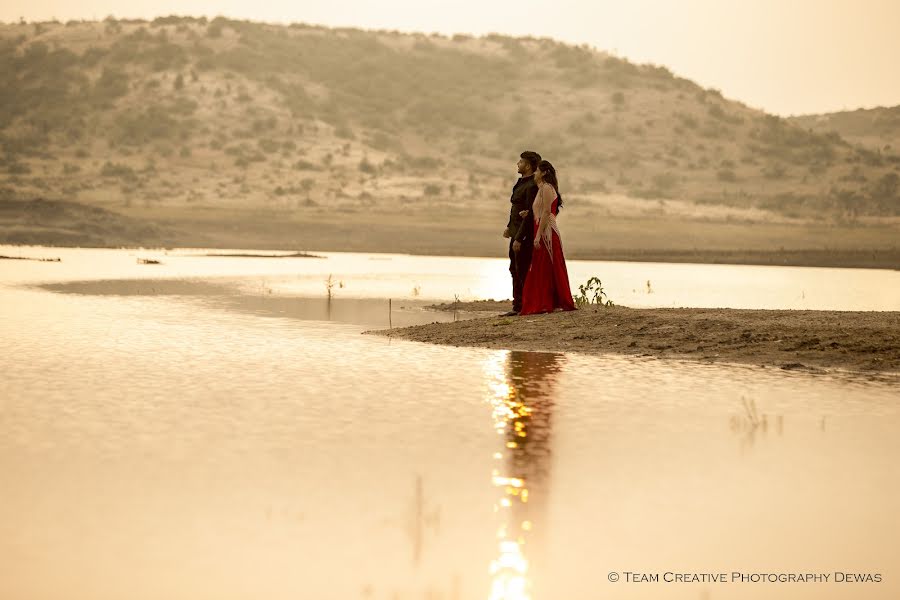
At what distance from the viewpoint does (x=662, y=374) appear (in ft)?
42.1

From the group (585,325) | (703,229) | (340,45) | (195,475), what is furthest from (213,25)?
(195,475)

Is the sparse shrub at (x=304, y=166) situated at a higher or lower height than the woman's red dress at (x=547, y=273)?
higher

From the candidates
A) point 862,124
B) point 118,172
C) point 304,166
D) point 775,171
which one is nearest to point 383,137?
point 304,166

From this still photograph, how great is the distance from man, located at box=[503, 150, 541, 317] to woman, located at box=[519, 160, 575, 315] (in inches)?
5.2

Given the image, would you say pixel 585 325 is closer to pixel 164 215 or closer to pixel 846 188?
pixel 164 215

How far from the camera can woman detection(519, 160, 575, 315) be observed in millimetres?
16984

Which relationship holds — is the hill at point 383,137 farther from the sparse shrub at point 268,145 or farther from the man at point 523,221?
the man at point 523,221

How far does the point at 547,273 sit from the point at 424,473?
10.1 meters

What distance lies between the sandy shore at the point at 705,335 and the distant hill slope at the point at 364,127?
171 ft

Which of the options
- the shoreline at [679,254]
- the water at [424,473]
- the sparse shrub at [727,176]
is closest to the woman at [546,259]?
the water at [424,473]

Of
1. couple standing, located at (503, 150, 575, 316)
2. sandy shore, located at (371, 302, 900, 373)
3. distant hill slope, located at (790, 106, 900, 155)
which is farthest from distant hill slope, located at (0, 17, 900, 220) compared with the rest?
sandy shore, located at (371, 302, 900, 373)

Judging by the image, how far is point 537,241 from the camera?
671 inches

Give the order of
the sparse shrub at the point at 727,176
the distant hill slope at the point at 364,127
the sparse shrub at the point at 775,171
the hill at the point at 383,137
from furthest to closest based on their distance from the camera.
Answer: the sparse shrub at the point at 775,171 → the sparse shrub at the point at 727,176 → the distant hill slope at the point at 364,127 → the hill at the point at 383,137

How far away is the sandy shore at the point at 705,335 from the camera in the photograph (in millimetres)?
14305
